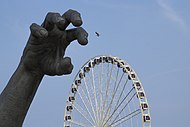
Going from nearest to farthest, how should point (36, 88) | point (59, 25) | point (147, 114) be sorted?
point (59, 25) → point (36, 88) → point (147, 114)

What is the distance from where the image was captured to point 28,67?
2.53 metres

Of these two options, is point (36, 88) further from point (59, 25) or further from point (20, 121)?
point (59, 25)

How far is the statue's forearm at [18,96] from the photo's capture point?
2486 mm

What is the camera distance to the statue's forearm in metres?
2.49

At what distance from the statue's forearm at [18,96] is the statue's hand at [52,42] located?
80 millimetres

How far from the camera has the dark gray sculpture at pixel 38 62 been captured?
2.25 meters

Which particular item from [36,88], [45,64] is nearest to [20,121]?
[36,88]

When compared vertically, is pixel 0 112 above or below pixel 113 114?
below

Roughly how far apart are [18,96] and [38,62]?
0.96 feet

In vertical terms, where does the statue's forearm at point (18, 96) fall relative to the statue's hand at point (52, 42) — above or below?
below

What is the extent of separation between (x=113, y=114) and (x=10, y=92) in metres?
14.6

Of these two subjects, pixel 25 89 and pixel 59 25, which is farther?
pixel 25 89

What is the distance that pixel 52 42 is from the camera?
2.39 meters

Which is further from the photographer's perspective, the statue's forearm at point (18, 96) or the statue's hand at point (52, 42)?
the statue's forearm at point (18, 96)
